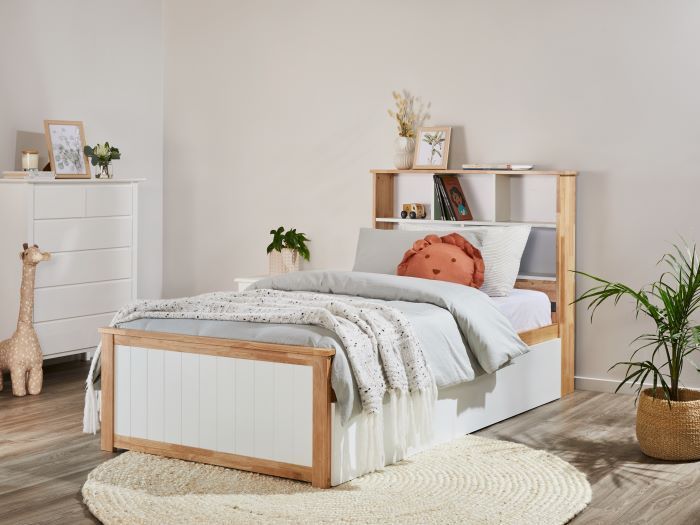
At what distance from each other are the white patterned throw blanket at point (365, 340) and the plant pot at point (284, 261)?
203cm

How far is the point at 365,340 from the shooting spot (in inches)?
141

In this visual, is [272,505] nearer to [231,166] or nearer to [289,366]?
[289,366]

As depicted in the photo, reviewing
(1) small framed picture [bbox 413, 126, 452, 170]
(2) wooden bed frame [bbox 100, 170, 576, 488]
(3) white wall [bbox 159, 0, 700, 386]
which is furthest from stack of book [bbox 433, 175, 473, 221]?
(2) wooden bed frame [bbox 100, 170, 576, 488]

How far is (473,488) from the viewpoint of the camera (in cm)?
348

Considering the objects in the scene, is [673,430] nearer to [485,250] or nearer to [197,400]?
[485,250]

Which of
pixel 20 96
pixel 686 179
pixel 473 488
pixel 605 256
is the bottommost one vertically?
pixel 473 488

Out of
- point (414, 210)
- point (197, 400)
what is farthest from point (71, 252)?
point (197, 400)

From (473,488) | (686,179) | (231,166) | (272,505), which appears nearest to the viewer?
(272,505)

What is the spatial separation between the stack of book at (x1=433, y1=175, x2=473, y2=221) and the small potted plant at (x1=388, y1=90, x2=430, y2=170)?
26 cm

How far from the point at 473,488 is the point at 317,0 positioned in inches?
146

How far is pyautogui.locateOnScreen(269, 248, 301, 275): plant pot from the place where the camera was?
6.12 m

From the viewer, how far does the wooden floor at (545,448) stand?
3.26 m

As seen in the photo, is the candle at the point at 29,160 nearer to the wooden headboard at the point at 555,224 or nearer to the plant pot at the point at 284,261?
the plant pot at the point at 284,261

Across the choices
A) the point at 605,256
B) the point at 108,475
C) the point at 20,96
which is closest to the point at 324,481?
the point at 108,475
